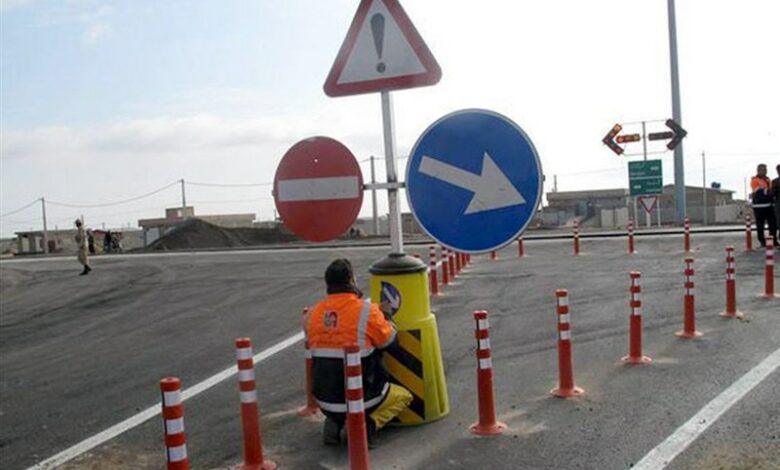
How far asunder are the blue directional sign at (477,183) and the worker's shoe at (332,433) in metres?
1.85

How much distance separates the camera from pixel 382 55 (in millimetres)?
5867

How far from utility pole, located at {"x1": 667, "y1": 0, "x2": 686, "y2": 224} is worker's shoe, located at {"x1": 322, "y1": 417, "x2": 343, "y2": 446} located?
29.0 metres

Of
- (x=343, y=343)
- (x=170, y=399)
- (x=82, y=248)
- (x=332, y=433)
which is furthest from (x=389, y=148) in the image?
(x=82, y=248)

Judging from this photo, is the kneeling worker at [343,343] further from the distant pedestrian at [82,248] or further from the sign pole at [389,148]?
the distant pedestrian at [82,248]

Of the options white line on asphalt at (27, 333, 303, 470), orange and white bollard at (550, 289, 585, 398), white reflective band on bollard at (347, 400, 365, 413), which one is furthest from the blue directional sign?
white line on asphalt at (27, 333, 303, 470)

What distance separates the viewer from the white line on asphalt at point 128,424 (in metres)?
6.73

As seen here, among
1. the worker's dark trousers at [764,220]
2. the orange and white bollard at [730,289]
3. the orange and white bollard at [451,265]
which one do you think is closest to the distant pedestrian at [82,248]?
the orange and white bollard at [451,265]

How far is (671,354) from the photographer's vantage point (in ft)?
28.3

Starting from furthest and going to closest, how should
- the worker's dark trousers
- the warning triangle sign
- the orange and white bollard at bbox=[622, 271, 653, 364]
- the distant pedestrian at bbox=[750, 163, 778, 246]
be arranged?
the distant pedestrian at bbox=[750, 163, 778, 246] → the worker's dark trousers → the orange and white bollard at bbox=[622, 271, 653, 364] → the warning triangle sign

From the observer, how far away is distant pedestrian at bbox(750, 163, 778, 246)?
1884 centimetres

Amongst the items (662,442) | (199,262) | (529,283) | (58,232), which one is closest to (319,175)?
(662,442)

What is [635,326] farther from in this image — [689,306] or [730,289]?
[730,289]

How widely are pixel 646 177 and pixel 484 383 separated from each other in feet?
96.9

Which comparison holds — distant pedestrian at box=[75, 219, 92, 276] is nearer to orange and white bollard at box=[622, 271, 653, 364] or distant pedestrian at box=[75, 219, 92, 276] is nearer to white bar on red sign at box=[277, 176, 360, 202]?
orange and white bollard at box=[622, 271, 653, 364]
